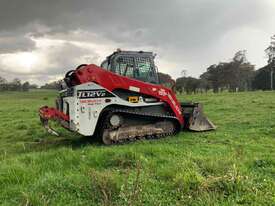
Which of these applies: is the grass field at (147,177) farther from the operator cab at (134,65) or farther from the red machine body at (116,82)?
the operator cab at (134,65)

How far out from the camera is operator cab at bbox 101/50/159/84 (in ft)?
34.6

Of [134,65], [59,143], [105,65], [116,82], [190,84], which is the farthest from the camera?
[190,84]

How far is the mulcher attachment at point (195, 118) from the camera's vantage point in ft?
38.9

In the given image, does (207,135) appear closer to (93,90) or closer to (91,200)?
(93,90)

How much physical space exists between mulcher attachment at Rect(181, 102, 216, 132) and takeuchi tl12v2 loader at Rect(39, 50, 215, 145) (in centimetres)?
3

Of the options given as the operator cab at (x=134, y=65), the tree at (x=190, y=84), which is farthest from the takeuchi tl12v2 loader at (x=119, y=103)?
the tree at (x=190, y=84)

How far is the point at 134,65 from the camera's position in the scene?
10711 millimetres

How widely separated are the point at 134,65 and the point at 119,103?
1.40 meters

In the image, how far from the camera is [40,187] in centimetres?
550

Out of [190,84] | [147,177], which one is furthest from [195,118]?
[190,84]

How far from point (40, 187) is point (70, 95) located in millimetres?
4557

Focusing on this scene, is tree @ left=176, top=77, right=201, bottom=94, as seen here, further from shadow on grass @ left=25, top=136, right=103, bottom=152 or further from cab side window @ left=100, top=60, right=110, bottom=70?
shadow on grass @ left=25, top=136, right=103, bottom=152

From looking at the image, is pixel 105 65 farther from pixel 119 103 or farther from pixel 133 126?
pixel 133 126

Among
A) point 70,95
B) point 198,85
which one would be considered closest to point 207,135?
point 70,95
